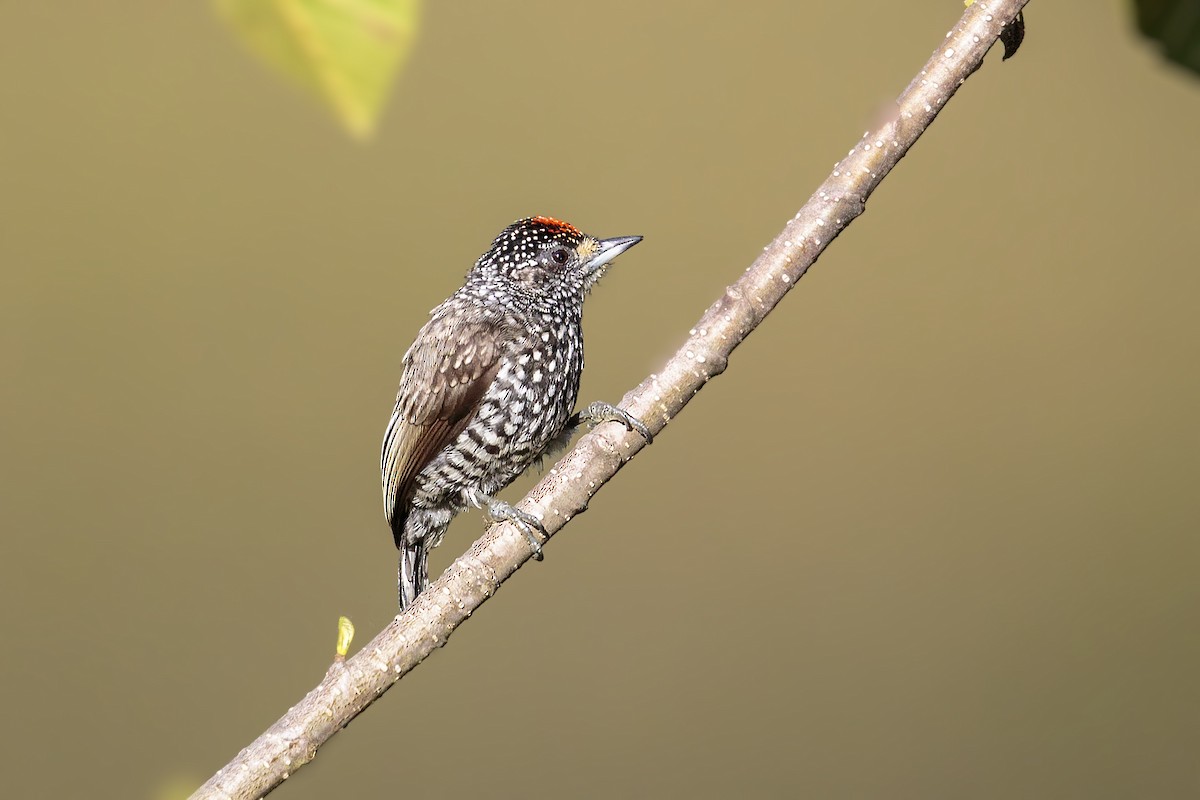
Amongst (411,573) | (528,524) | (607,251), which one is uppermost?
(607,251)

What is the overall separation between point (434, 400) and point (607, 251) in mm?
411

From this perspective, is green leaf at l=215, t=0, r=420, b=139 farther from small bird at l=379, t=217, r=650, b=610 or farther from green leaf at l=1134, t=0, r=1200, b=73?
small bird at l=379, t=217, r=650, b=610

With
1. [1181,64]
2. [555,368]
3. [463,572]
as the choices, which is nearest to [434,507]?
[555,368]

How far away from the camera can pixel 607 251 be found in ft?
6.00

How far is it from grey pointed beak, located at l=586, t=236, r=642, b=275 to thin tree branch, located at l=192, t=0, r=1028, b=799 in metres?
0.66

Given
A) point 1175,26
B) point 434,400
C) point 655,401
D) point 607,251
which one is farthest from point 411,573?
point 1175,26

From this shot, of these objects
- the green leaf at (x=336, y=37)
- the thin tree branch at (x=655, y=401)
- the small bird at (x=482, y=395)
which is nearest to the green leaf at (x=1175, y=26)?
the thin tree branch at (x=655, y=401)

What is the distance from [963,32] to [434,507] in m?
1.12

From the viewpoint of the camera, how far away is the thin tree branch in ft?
3.58

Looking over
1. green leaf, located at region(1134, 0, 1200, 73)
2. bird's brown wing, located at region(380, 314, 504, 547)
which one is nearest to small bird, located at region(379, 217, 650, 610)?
bird's brown wing, located at region(380, 314, 504, 547)

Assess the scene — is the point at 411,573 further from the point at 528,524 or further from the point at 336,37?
the point at 336,37

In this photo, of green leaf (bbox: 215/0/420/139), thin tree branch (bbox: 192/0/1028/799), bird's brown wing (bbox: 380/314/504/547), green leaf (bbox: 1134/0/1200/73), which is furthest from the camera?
bird's brown wing (bbox: 380/314/504/547)

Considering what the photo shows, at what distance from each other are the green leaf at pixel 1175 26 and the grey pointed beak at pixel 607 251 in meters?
1.00

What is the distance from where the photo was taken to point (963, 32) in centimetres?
110
